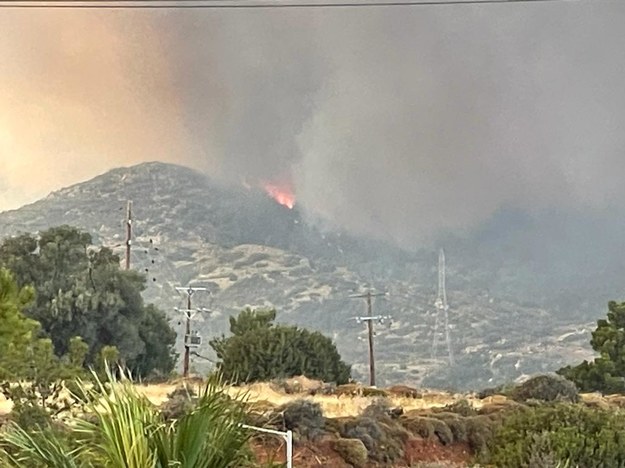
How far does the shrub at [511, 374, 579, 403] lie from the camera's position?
4449mm

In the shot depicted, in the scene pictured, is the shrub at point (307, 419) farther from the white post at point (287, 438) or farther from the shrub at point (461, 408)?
the shrub at point (461, 408)

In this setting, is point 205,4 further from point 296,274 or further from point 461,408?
point 461,408

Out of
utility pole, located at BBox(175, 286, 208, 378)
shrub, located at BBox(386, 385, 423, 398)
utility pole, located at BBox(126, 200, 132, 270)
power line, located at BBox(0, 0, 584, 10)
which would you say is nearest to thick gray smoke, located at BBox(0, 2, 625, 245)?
power line, located at BBox(0, 0, 584, 10)

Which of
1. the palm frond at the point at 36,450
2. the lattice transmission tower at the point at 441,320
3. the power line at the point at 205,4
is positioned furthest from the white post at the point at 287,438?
the power line at the point at 205,4

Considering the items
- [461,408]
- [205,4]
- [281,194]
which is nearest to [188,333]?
[281,194]

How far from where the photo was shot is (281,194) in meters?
4.64

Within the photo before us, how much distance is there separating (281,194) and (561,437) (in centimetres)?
183

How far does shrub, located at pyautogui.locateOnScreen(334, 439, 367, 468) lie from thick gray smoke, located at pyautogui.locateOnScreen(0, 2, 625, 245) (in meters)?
1.03

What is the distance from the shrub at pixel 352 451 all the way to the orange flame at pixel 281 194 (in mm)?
1207

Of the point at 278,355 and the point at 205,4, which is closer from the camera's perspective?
the point at 278,355

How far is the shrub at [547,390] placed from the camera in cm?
445

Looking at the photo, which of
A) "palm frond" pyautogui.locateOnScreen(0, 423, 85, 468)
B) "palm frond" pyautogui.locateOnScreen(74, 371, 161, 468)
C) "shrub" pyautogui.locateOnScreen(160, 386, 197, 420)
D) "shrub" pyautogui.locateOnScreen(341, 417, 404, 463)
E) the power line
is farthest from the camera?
the power line

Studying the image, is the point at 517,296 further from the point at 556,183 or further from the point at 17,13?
the point at 17,13

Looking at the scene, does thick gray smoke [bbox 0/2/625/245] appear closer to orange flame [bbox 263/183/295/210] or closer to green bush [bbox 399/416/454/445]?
orange flame [bbox 263/183/295/210]
